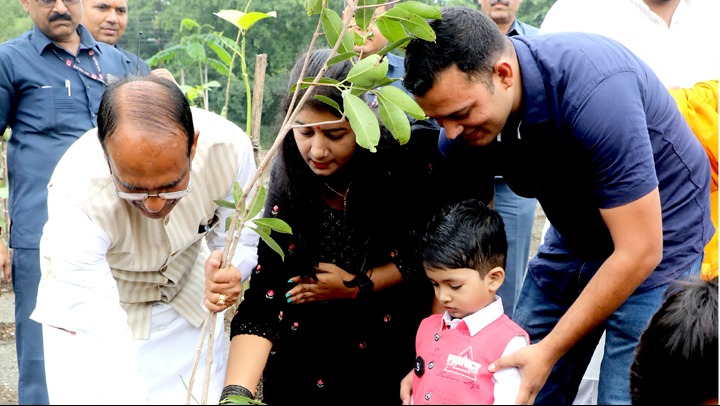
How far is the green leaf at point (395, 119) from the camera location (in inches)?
76.2

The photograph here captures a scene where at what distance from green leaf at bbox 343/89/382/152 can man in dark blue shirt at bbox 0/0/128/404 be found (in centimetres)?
224

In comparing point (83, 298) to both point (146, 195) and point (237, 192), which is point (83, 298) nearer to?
point (146, 195)

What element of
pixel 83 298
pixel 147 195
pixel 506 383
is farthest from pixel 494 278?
pixel 83 298

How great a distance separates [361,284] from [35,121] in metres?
2.01

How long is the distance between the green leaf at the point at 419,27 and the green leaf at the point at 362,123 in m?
0.22

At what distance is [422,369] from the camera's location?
229 centimetres

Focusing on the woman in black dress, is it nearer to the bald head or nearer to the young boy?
the young boy

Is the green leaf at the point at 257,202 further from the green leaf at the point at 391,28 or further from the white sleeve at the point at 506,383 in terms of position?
the white sleeve at the point at 506,383

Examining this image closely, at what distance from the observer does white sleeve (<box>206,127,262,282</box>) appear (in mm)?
2564

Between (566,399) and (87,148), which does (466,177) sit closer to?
(566,399)

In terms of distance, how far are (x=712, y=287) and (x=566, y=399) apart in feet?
2.82

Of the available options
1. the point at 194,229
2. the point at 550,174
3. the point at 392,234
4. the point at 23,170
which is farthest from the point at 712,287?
the point at 23,170

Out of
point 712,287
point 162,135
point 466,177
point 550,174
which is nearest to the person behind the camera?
point 712,287

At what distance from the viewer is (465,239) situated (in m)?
2.28
